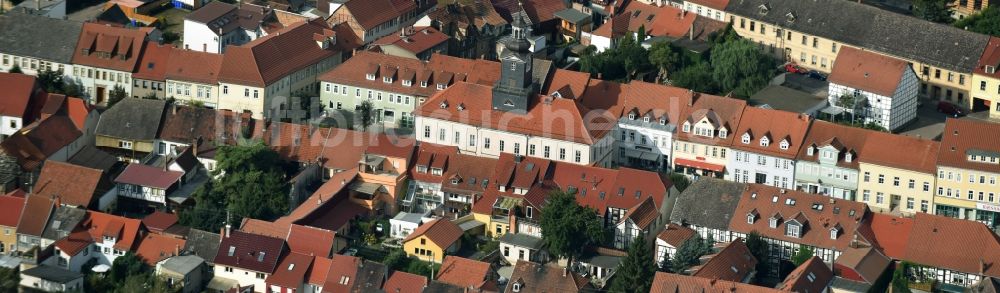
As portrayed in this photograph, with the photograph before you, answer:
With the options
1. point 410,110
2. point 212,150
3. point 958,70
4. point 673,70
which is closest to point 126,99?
point 212,150

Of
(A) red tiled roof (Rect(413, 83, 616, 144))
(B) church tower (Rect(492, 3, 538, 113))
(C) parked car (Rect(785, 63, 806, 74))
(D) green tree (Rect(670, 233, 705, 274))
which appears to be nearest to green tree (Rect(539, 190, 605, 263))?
(D) green tree (Rect(670, 233, 705, 274))

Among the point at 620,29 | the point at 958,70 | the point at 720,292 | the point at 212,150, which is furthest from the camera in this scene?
the point at 620,29

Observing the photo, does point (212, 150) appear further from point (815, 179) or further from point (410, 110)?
point (815, 179)

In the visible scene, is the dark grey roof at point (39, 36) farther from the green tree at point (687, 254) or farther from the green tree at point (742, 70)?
the green tree at point (687, 254)

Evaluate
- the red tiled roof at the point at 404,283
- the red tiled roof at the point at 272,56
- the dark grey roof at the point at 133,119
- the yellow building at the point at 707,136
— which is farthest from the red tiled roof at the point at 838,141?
the dark grey roof at the point at 133,119

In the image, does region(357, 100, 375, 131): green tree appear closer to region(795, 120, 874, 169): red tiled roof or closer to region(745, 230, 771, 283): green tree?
region(795, 120, 874, 169): red tiled roof

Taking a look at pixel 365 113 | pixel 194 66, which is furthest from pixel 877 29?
pixel 194 66

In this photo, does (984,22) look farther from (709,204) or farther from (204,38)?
(204,38)
